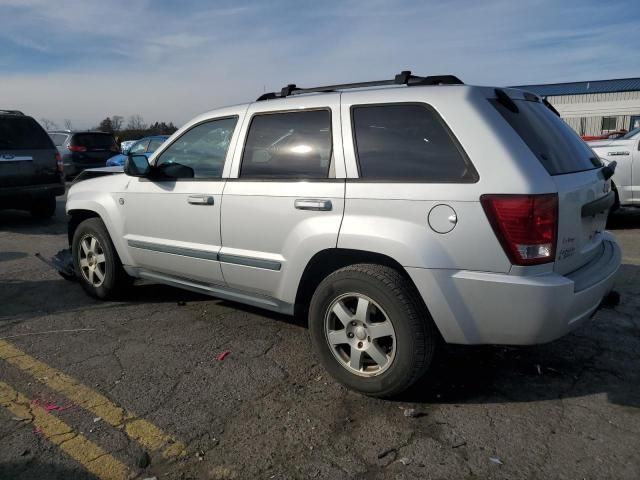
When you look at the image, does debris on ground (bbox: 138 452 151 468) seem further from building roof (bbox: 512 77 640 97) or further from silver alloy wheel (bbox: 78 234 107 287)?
building roof (bbox: 512 77 640 97)

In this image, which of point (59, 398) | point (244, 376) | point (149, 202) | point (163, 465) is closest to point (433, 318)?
point (244, 376)

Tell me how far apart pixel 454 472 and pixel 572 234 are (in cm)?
137

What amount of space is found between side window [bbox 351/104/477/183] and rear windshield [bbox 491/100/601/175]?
0.36 meters

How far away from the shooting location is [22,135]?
9164 millimetres

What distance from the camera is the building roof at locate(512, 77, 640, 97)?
128 feet

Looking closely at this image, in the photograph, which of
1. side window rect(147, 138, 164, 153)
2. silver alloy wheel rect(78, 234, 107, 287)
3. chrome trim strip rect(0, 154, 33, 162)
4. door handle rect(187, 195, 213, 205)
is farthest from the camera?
side window rect(147, 138, 164, 153)

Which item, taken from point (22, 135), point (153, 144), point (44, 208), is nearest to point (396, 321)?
point (22, 135)

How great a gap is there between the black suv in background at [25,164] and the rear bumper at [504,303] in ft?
26.8

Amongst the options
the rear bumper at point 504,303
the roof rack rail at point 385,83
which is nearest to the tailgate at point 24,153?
the roof rack rail at point 385,83

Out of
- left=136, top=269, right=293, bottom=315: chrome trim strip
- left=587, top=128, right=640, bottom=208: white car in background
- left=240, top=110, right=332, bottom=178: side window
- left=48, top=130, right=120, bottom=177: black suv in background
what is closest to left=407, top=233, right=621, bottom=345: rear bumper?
left=240, top=110, right=332, bottom=178: side window

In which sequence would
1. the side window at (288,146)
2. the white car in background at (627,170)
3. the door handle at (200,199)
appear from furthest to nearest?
1. the white car in background at (627,170)
2. the door handle at (200,199)
3. the side window at (288,146)

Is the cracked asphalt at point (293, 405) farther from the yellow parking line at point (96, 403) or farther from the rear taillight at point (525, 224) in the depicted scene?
the rear taillight at point (525, 224)

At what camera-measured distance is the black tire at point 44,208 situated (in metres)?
9.83

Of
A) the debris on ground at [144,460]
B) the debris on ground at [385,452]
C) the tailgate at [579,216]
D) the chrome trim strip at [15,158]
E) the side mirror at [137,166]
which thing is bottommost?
the debris on ground at [385,452]
